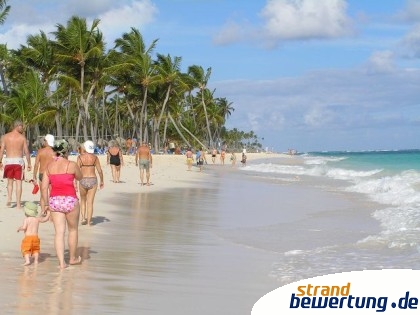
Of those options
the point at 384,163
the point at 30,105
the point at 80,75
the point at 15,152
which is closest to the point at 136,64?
the point at 80,75

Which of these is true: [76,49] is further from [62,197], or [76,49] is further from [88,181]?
[62,197]

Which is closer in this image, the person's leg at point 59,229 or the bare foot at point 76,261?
the person's leg at point 59,229

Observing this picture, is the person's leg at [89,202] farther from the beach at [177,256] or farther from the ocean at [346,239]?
the ocean at [346,239]

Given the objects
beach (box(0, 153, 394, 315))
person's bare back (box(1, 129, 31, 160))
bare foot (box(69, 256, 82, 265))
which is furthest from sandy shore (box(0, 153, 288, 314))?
person's bare back (box(1, 129, 31, 160))

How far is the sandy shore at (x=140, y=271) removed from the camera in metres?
5.96

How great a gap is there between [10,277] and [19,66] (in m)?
48.4

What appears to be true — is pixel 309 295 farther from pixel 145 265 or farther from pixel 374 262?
pixel 374 262

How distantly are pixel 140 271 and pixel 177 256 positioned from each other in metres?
1.20

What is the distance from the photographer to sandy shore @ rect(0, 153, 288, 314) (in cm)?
596

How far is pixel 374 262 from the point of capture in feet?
28.2

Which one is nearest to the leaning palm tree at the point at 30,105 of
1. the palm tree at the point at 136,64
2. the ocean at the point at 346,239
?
the palm tree at the point at 136,64

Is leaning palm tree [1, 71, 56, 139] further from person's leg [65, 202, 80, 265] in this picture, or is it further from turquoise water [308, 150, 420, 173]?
person's leg [65, 202, 80, 265]

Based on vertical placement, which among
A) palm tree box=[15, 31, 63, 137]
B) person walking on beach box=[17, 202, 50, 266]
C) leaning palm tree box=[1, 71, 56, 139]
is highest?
palm tree box=[15, 31, 63, 137]

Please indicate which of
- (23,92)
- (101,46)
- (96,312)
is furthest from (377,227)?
(101,46)
